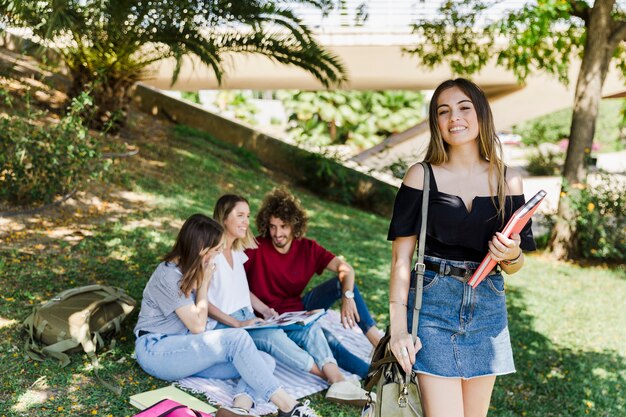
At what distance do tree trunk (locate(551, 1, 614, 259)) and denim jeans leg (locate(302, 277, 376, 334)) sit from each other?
6.18 metres

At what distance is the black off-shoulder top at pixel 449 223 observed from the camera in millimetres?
2736

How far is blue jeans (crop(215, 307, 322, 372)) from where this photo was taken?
4664 millimetres

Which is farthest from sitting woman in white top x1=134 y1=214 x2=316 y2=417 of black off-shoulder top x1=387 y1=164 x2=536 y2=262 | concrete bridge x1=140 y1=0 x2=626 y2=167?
concrete bridge x1=140 y1=0 x2=626 y2=167

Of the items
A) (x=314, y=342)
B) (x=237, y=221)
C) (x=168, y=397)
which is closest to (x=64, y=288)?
(x=237, y=221)

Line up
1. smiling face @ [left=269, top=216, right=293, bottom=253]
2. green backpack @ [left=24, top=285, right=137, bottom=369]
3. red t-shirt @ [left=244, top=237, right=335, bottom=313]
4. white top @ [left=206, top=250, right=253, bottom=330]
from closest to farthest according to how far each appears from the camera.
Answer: green backpack @ [left=24, top=285, right=137, bottom=369]
white top @ [left=206, top=250, right=253, bottom=330]
smiling face @ [left=269, top=216, right=293, bottom=253]
red t-shirt @ [left=244, top=237, right=335, bottom=313]

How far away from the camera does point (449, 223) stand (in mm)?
2736

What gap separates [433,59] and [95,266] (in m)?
7.06

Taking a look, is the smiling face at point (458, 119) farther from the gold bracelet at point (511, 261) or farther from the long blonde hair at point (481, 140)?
the gold bracelet at point (511, 261)

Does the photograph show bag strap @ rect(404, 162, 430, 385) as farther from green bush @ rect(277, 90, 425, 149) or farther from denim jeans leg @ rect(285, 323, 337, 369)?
green bush @ rect(277, 90, 425, 149)

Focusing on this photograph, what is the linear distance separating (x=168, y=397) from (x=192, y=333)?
1.33ft

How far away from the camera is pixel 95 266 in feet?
20.2

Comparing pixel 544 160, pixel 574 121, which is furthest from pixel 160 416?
pixel 544 160

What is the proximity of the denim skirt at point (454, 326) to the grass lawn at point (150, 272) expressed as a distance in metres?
1.85

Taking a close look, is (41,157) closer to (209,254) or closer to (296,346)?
(209,254)
